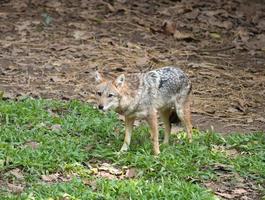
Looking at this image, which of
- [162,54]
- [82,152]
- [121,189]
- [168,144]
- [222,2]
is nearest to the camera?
[121,189]

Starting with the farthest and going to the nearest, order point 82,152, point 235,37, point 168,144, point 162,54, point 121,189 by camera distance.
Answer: point 235,37, point 162,54, point 168,144, point 82,152, point 121,189

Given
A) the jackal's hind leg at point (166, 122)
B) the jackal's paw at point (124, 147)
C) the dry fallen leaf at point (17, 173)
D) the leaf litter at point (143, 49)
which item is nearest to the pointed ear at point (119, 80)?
the jackal's paw at point (124, 147)

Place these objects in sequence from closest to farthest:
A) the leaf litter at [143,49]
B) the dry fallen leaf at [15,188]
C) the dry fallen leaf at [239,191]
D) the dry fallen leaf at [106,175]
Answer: the dry fallen leaf at [15,188] → the dry fallen leaf at [239,191] → the dry fallen leaf at [106,175] → the leaf litter at [143,49]

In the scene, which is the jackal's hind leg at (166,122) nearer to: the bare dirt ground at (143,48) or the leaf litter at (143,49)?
the leaf litter at (143,49)

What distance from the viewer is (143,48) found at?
1365cm

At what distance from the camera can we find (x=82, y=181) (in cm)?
748

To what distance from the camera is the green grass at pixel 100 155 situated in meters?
7.21

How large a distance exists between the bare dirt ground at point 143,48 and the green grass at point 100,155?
0.93m

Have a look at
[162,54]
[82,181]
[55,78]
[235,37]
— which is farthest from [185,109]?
[235,37]

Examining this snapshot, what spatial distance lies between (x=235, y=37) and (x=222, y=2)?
2245 mm

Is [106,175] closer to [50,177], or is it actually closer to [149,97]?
[50,177]

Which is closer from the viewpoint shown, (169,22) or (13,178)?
(13,178)

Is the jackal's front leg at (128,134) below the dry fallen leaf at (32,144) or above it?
above

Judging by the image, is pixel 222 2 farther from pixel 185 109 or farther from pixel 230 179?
pixel 230 179
